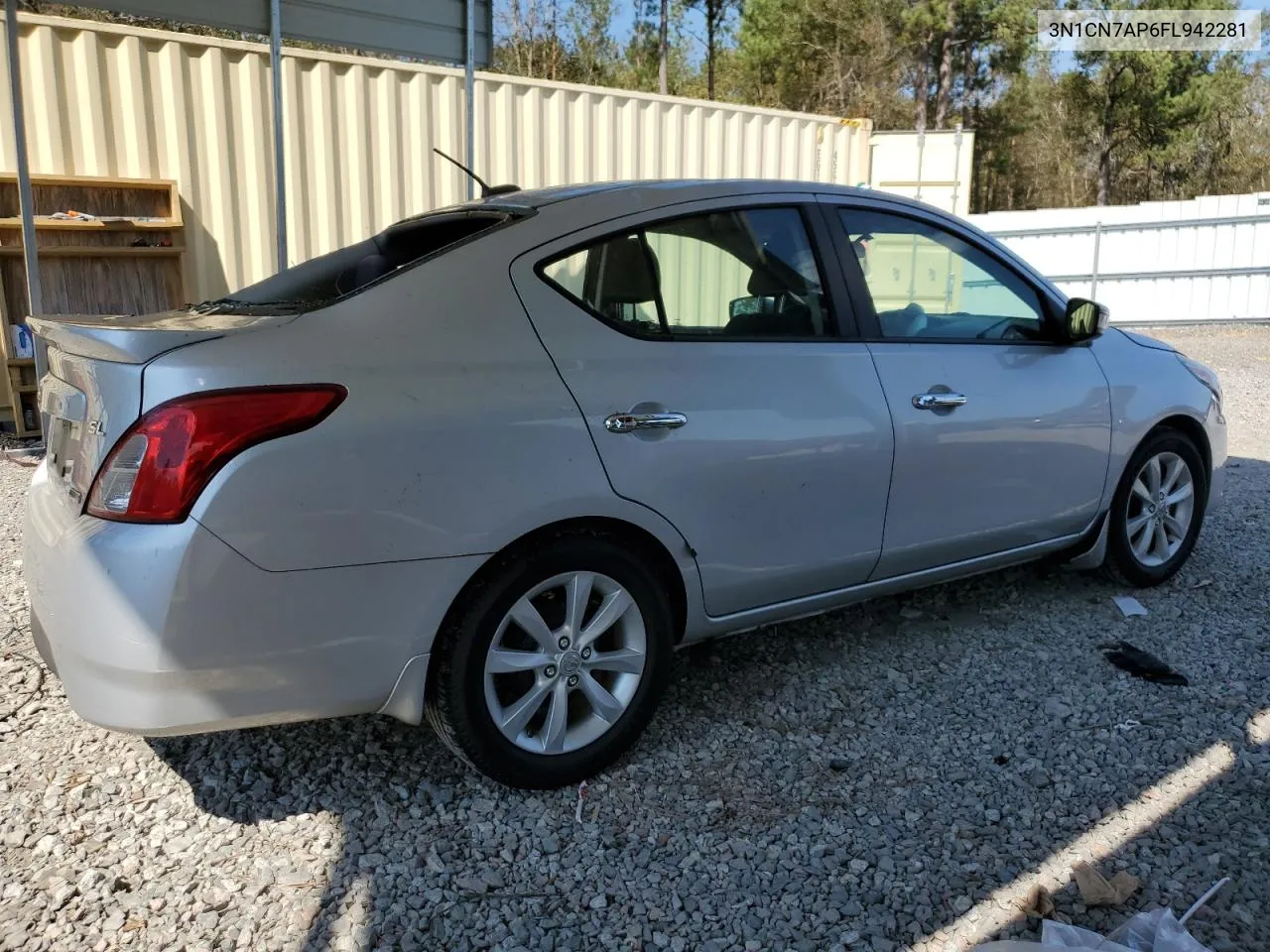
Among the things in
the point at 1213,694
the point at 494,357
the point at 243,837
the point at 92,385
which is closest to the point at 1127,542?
the point at 1213,694

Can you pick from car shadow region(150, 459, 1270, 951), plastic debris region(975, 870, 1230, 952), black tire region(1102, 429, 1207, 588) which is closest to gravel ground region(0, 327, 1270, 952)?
car shadow region(150, 459, 1270, 951)

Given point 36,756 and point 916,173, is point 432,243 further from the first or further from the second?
point 916,173

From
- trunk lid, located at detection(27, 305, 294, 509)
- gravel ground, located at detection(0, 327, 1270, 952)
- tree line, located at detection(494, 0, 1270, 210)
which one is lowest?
gravel ground, located at detection(0, 327, 1270, 952)

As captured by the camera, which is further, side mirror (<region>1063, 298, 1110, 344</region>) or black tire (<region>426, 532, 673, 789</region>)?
side mirror (<region>1063, 298, 1110, 344</region>)

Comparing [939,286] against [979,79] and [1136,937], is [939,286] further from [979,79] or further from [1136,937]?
[979,79]

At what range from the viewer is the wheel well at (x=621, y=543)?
8.55 ft

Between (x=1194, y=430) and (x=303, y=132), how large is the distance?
23.8 ft

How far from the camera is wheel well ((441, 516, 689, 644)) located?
2605 mm

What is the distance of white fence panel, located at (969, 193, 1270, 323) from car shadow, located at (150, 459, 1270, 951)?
16460 millimetres

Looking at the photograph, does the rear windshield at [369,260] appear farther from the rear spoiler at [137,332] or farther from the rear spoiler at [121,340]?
the rear spoiler at [121,340]

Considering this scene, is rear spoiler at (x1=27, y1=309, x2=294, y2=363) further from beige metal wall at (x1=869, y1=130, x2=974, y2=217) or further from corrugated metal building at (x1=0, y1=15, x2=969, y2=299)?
beige metal wall at (x1=869, y1=130, x2=974, y2=217)

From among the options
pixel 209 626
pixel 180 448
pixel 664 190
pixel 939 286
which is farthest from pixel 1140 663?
pixel 180 448

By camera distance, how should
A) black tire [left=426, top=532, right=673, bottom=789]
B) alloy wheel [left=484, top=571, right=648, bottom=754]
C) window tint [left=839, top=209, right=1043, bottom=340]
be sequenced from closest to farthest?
black tire [left=426, top=532, right=673, bottom=789] < alloy wheel [left=484, top=571, right=648, bottom=754] < window tint [left=839, top=209, right=1043, bottom=340]

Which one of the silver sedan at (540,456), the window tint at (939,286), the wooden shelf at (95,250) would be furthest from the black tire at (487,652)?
the wooden shelf at (95,250)
